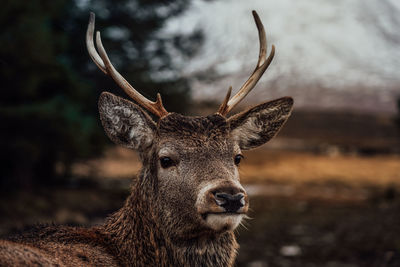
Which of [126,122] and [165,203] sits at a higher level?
[126,122]

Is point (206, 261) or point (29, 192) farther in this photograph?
point (29, 192)

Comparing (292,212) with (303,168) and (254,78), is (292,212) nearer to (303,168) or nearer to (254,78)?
(254,78)

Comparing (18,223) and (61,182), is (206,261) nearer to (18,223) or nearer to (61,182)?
(18,223)

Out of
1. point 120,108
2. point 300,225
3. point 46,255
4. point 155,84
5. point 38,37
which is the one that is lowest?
point 46,255

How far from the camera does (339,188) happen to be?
21.3 meters

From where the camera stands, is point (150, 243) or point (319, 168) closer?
point (150, 243)

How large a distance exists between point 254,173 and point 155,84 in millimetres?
14198

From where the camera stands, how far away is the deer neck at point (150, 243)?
3.59 m

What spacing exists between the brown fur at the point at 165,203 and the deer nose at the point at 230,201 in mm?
50

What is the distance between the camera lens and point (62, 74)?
12.1m

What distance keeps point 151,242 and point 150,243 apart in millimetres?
13

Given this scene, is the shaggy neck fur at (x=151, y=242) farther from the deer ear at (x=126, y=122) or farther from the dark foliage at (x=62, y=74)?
the dark foliage at (x=62, y=74)

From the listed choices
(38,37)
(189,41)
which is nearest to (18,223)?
(38,37)

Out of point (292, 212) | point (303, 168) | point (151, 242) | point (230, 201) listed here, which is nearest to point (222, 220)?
point (230, 201)
